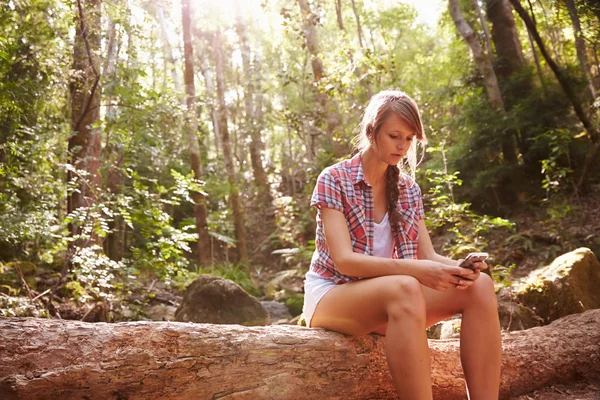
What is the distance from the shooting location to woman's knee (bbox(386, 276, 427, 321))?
87.5 inches

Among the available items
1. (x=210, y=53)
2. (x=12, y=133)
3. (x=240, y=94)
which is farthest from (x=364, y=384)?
(x=240, y=94)

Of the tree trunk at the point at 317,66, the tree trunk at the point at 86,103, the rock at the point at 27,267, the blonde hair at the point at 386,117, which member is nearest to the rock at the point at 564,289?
the blonde hair at the point at 386,117

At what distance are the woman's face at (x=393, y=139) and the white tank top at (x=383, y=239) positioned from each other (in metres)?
0.37

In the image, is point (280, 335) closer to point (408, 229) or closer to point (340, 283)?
point (340, 283)

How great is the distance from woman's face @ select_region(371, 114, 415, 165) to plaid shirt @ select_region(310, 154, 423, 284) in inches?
7.0

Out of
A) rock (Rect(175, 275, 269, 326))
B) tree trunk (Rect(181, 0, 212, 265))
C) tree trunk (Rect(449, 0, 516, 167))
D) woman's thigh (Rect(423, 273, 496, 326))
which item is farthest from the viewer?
tree trunk (Rect(181, 0, 212, 265))

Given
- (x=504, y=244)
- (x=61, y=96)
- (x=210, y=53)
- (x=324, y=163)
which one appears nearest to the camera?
(x=61, y=96)

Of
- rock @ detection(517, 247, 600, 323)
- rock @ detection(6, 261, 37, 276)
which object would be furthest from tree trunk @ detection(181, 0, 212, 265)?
rock @ detection(517, 247, 600, 323)

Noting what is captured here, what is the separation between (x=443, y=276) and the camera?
2342 mm

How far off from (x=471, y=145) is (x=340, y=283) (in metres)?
7.57

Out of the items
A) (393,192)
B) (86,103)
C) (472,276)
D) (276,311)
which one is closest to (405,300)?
(472,276)

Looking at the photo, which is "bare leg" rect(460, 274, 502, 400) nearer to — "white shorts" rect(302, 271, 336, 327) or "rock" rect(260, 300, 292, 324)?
"white shorts" rect(302, 271, 336, 327)

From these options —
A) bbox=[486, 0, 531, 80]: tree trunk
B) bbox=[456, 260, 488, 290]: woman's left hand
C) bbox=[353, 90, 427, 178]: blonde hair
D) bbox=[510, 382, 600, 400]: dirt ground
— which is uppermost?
bbox=[486, 0, 531, 80]: tree trunk

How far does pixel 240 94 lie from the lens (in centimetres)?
3014
